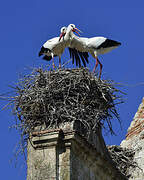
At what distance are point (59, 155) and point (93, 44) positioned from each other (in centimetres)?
350

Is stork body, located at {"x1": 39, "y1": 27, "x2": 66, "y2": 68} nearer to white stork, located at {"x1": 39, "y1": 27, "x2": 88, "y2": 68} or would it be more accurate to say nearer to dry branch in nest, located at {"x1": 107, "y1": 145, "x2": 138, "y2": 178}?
white stork, located at {"x1": 39, "y1": 27, "x2": 88, "y2": 68}

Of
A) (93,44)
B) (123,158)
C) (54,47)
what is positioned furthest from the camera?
(54,47)

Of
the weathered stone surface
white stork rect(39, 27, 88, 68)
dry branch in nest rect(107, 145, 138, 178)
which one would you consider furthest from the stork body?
dry branch in nest rect(107, 145, 138, 178)

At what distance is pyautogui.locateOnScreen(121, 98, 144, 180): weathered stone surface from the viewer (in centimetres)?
910

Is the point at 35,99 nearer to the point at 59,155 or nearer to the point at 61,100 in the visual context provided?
the point at 61,100

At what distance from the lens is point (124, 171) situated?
30.0 feet

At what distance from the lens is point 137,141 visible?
9.70 m

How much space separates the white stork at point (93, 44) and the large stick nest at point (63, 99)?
73.3 inches

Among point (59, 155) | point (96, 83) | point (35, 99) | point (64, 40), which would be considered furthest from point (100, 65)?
point (59, 155)

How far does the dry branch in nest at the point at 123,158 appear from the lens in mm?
9164

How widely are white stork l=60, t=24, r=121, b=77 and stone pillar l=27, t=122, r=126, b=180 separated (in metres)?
3.09

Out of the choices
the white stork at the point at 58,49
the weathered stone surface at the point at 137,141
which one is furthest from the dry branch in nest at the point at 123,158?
the white stork at the point at 58,49

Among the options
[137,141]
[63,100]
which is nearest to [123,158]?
[137,141]

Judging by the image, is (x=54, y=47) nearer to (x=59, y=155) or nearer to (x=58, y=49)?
(x=58, y=49)
